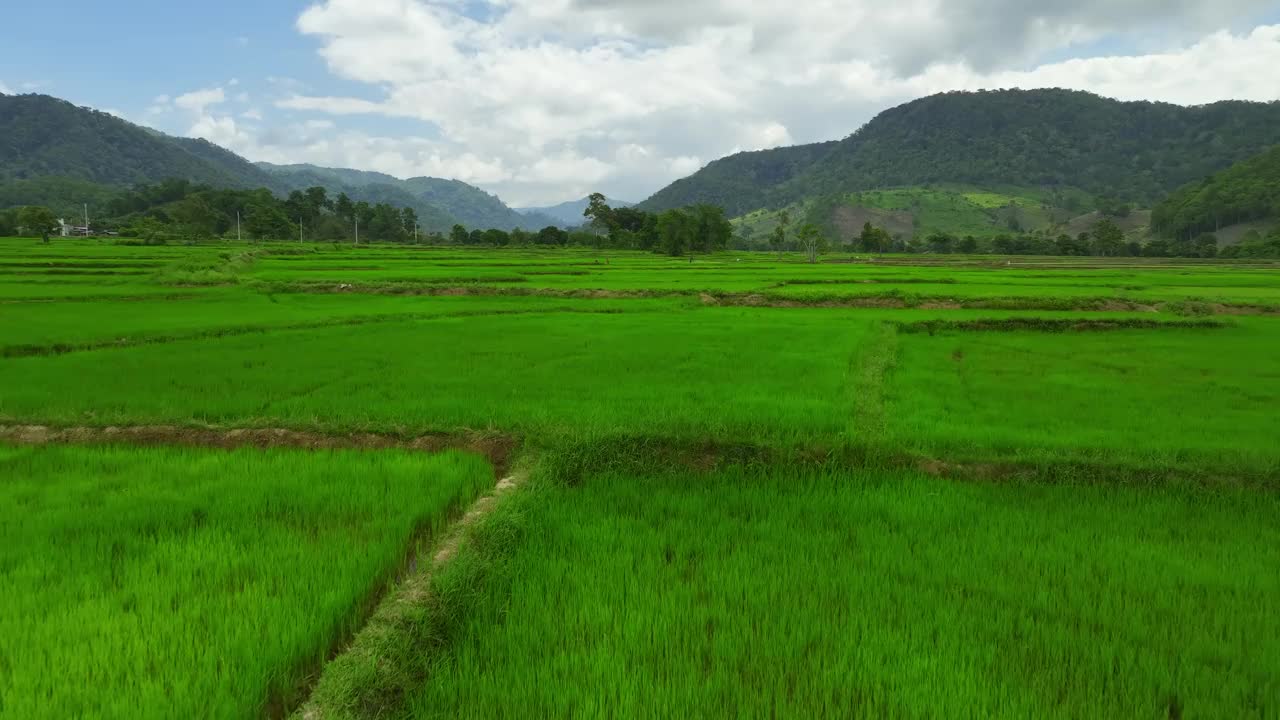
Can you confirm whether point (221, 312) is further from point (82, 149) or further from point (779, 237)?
point (82, 149)

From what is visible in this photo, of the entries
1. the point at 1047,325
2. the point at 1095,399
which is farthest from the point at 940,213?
the point at 1095,399

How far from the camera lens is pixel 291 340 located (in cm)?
1291

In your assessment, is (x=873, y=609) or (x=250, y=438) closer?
(x=873, y=609)

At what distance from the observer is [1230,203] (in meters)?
88.1

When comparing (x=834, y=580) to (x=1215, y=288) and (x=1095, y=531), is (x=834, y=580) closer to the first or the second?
(x=1095, y=531)

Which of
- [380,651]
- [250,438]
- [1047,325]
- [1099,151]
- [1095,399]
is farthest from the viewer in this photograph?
[1099,151]

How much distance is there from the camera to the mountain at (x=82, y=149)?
14812 cm

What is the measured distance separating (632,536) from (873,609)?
5.38 feet

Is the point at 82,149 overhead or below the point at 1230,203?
overhead

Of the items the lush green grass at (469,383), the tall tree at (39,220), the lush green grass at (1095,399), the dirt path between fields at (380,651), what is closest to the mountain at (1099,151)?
the tall tree at (39,220)

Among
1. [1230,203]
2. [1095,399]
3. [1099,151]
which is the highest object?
[1099,151]

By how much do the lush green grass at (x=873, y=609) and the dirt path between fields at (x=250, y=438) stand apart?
196 centimetres

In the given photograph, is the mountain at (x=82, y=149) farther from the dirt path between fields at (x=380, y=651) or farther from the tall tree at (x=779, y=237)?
the dirt path between fields at (x=380, y=651)

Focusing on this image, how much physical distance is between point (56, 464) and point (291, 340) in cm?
748
